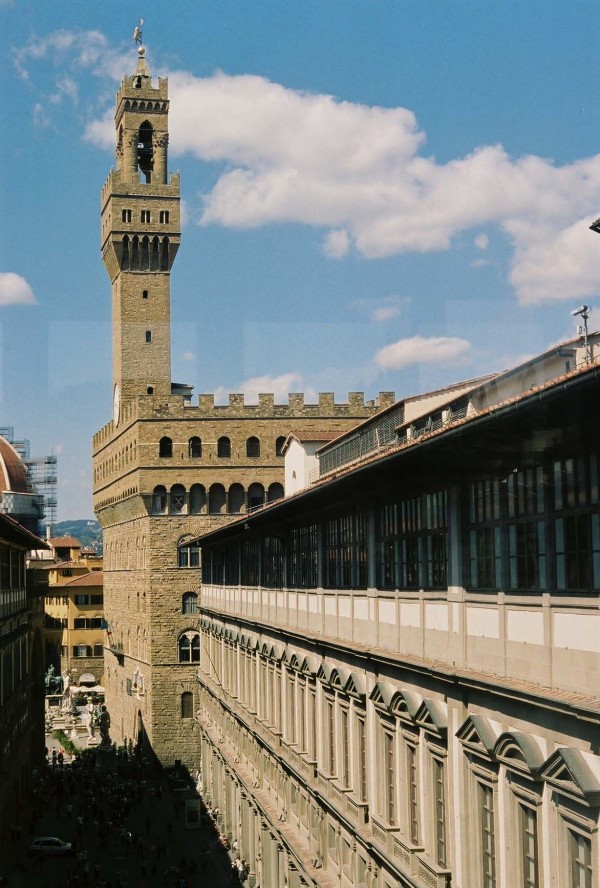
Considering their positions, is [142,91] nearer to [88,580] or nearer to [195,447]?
[195,447]

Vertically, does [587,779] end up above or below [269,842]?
above

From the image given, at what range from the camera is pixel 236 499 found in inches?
3273

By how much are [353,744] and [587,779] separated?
566 inches

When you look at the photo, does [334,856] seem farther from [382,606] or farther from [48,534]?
[48,534]

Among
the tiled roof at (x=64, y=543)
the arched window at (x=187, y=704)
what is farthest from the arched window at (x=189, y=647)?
the tiled roof at (x=64, y=543)

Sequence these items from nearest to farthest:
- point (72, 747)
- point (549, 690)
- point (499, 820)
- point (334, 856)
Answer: point (549, 690) → point (499, 820) → point (334, 856) → point (72, 747)

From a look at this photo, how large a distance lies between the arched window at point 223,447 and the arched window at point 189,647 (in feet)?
38.6

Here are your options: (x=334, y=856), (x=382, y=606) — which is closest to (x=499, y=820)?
(x=382, y=606)

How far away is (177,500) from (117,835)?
2528 centimetres

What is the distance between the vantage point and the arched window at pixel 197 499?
82812mm

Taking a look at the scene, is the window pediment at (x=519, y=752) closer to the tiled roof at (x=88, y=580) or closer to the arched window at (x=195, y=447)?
the arched window at (x=195, y=447)

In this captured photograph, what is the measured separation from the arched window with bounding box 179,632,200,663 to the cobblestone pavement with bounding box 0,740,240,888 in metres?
7.29

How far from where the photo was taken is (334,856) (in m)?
32.5

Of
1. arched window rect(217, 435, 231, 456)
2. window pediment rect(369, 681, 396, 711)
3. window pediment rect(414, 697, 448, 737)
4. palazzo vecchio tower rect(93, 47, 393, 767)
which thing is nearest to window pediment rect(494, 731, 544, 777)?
window pediment rect(414, 697, 448, 737)
